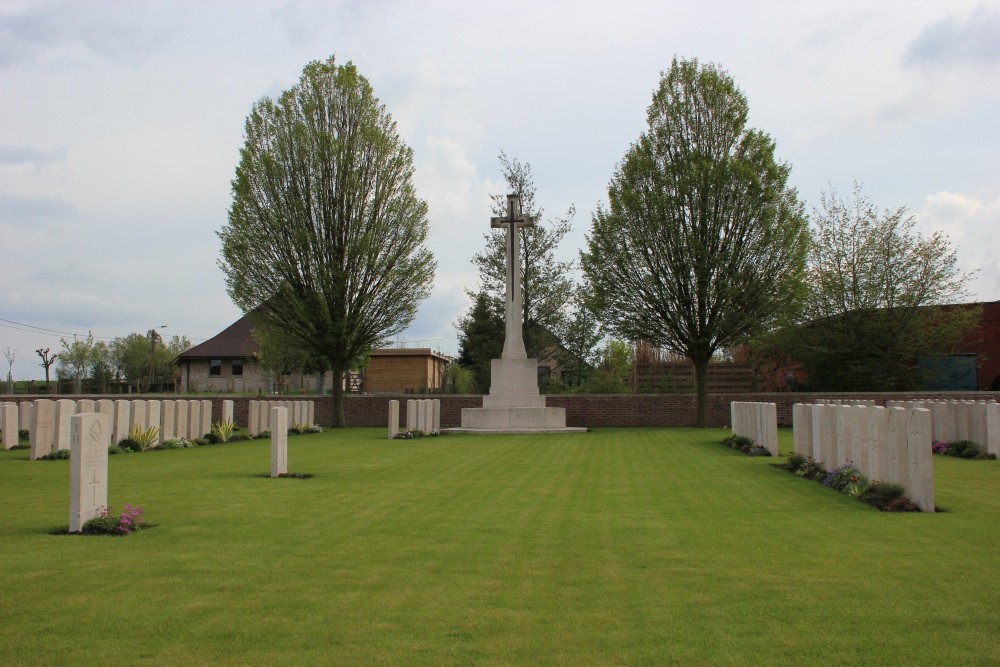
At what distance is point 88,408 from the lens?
593 inches

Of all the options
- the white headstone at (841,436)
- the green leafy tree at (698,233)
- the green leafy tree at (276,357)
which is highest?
the green leafy tree at (698,233)

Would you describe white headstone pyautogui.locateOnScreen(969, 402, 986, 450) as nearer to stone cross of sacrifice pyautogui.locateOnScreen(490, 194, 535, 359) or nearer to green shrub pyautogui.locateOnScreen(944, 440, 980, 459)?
green shrub pyautogui.locateOnScreen(944, 440, 980, 459)

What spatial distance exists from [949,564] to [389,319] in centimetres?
2196

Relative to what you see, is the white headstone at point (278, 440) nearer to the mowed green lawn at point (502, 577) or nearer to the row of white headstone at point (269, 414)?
the mowed green lawn at point (502, 577)

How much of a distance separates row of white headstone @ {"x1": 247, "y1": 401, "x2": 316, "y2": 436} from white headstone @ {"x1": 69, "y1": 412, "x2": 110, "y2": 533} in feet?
37.7

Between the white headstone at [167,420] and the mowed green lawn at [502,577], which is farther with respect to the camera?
the white headstone at [167,420]

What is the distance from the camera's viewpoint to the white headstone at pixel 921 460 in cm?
769

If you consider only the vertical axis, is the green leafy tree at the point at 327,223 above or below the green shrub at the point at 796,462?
above

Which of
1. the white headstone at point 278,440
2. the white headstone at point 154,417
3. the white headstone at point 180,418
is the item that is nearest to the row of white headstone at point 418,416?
the white headstone at point 180,418

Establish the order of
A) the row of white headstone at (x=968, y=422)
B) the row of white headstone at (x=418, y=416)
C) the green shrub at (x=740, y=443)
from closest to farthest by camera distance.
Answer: the row of white headstone at (x=968, y=422) < the green shrub at (x=740, y=443) < the row of white headstone at (x=418, y=416)

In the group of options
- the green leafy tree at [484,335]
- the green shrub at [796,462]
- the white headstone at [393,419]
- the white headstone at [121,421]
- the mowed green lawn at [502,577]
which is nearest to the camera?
the mowed green lawn at [502,577]

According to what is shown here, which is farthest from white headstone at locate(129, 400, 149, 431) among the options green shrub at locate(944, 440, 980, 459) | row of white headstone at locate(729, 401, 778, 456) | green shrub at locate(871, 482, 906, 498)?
green shrub at locate(944, 440, 980, 459)

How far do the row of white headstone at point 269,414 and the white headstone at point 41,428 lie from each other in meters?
4.92

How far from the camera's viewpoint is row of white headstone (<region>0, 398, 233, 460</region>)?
14469 millimetres
